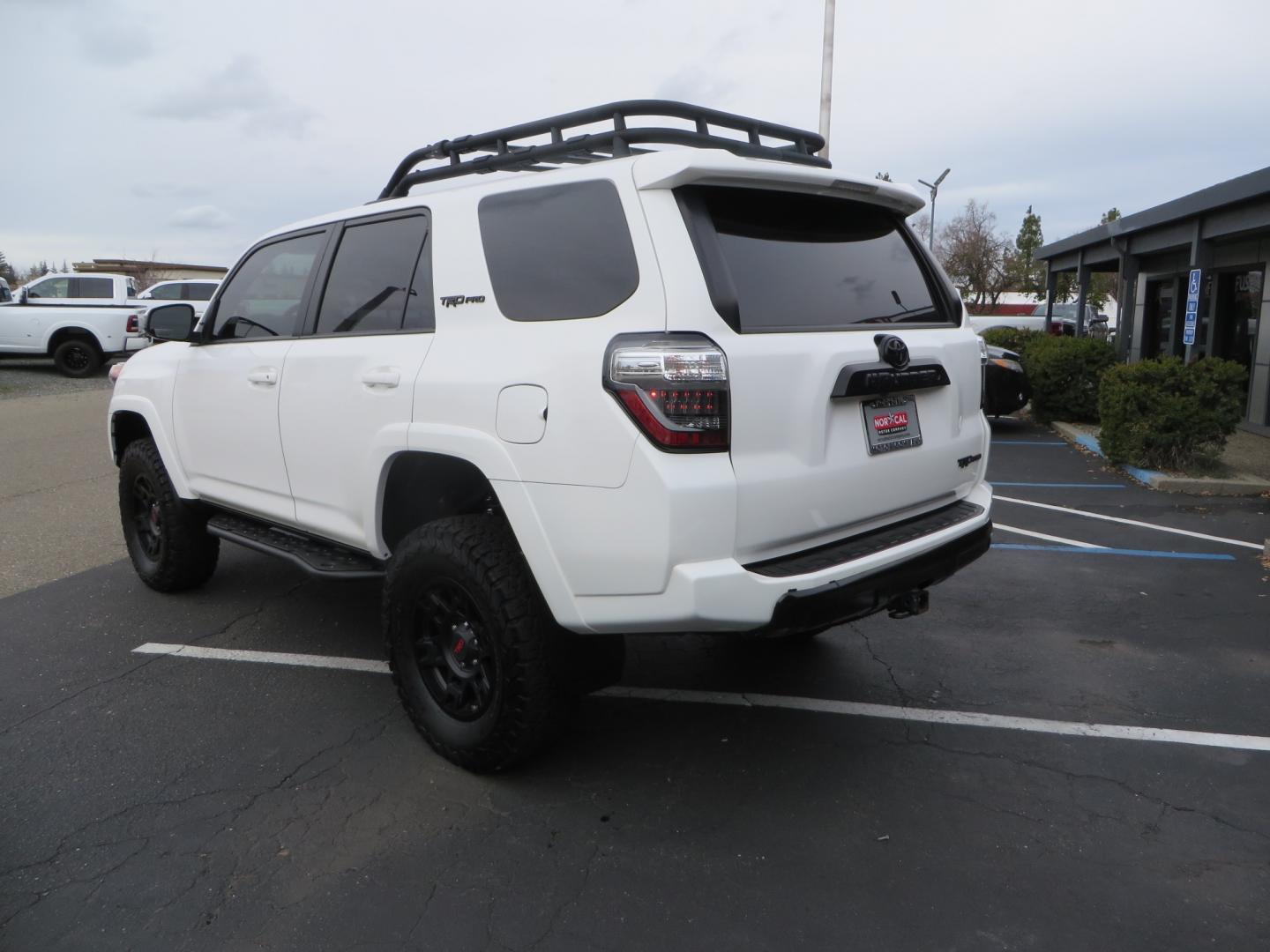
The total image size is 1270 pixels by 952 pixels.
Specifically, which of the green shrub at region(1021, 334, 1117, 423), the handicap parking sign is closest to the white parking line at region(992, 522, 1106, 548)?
the handicap parking sign

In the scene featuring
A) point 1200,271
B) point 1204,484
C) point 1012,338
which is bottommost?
point 1204,484

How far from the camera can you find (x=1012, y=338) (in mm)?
17828

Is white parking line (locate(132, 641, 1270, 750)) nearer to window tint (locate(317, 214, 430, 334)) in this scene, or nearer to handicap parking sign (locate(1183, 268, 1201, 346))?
window tint (locate(317, 214, 430, 334))

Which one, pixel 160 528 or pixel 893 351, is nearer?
pixel 893 351

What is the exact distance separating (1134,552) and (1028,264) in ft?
185

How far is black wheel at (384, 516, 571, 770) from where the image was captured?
10.3 feet

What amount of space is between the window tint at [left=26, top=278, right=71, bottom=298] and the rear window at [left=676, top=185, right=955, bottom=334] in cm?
2275

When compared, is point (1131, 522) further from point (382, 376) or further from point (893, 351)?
point (382, 376)

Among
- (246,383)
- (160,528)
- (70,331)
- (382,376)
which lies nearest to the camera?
(382,376)

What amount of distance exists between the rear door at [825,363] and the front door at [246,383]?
2.12 meters

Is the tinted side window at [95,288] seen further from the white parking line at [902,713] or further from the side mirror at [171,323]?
the white parking line at [902,713]

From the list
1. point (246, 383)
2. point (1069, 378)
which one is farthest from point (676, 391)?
point (1069, 378)

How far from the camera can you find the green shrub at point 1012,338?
17203 millimetres

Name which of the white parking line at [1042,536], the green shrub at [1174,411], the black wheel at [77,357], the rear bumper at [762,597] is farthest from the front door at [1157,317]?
the black wheel at [77,357]
